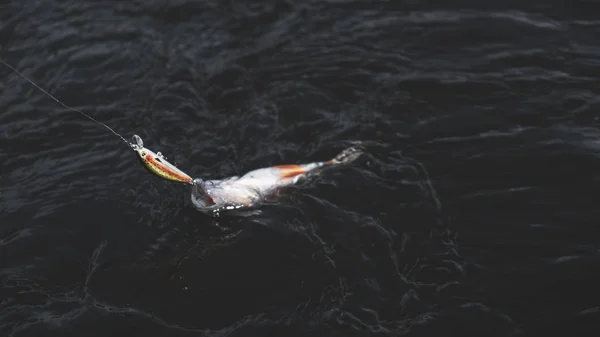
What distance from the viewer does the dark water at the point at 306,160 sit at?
6.39 m

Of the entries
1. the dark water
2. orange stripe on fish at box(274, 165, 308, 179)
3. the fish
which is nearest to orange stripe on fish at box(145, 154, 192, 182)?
the fish

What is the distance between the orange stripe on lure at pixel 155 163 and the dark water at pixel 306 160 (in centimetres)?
79

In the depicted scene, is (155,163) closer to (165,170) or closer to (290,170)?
(165,170)

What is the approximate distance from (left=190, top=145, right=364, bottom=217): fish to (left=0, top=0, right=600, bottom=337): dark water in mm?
145

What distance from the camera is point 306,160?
26.5 ft

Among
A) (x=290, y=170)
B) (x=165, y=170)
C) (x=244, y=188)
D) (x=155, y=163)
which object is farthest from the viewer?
(x=290, y=170)

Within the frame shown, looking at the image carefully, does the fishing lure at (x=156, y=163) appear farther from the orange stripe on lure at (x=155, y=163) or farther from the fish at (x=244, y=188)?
the fish at (x=244, y=188)

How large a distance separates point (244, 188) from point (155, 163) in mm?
1236

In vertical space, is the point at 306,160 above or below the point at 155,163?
below

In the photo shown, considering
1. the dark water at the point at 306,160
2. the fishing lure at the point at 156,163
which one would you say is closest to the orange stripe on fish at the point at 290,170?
the dark water at the point at 306,160

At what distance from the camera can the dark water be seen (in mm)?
6391

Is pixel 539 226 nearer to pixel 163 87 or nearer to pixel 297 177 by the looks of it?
pixel 297 177

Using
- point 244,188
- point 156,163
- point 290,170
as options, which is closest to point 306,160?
point 290,170

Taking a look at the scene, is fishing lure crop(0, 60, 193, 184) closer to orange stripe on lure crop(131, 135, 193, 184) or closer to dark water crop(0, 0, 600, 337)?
orange stripe on lure crop(131, 135, 193, 184)
